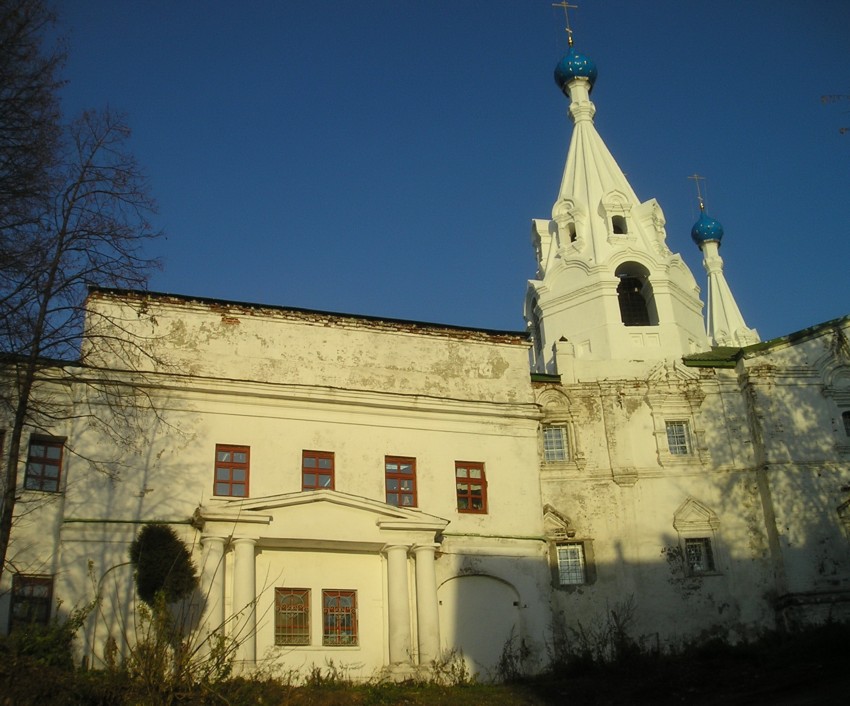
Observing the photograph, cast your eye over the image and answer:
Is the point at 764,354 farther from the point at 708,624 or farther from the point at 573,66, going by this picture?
the point at 573,66

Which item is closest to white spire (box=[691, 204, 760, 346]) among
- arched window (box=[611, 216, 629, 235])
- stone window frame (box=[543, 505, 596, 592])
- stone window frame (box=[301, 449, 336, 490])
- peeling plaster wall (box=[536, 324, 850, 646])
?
arched window (box=[611, 216, 629, 235])

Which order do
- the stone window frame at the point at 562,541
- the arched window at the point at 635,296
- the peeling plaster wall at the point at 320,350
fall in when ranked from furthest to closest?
the arched window at the point at 635,296
the stone window frame at the point at 562,541
the peeling plaster wall at the point at 320,350

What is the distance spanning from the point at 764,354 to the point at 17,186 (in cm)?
2269

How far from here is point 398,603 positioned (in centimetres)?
2566

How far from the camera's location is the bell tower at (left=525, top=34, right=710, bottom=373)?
1369 inches

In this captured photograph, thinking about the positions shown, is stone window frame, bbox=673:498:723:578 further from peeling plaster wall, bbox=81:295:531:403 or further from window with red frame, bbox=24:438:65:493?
window with red frame, bbox=24:438:65:493

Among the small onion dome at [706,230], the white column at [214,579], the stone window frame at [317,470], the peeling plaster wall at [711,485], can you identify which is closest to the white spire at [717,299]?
the small onion dome at [706,230]

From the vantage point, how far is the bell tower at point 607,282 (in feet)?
114

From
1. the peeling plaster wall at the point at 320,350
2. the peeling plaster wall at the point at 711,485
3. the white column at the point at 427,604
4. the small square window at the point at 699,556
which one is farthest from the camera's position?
the small square window at the point at 699,556

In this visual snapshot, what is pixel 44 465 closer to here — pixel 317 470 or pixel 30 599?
pixel 30 599

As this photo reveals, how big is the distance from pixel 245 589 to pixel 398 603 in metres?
3.80

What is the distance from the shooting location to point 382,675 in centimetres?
2525

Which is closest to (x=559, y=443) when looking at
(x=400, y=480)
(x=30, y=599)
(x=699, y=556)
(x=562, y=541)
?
(x=562, y=541)

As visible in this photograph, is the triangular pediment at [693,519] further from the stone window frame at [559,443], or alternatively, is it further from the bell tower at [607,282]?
the bell tower at [607,282]
